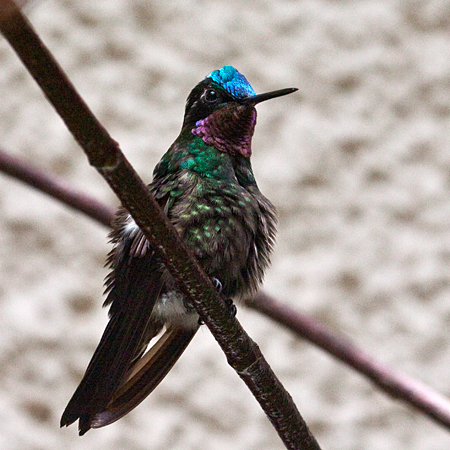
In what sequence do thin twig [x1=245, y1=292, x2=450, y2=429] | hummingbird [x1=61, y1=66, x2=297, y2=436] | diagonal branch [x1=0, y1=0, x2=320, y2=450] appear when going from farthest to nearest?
thin twig [x1=245, y1=292, x2=450, y2=429] < hummingbird [x1=61, y1=66, x2=297, y2=436] < diagonal branch [x1=0, y1=0, x2=320, y2=450]

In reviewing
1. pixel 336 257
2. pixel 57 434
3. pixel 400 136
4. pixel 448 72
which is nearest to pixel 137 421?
pixel 57 434

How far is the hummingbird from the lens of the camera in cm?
65

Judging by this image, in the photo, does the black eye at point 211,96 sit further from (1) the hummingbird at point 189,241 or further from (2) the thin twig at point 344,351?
(2) the thin twig at point 344,351

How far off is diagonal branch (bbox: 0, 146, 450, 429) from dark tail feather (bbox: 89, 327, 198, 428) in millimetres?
298

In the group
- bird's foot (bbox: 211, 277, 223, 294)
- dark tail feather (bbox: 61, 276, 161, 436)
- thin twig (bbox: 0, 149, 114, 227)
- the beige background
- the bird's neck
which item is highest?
the beige background

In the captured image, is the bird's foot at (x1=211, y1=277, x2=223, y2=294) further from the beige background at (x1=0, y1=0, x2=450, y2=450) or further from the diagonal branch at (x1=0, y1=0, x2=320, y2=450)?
the beige background at (x1=0, y1=0, x2=450, y2=450)

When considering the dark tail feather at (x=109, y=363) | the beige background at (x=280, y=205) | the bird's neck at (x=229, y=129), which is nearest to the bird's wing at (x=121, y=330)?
the dark tail feather at (x=109, y=363)

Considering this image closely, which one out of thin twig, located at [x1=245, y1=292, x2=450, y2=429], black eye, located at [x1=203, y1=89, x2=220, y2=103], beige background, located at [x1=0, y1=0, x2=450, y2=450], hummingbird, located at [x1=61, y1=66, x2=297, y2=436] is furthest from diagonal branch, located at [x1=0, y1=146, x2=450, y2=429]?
beige background, located at [x1=0, y1=0, x2=450, y2=450]

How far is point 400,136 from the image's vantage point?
1959mm

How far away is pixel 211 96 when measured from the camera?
71 centimetres

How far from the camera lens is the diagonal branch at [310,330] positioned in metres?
1.08

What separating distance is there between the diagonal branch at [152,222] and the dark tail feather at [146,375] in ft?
0.42

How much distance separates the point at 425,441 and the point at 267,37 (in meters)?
1.13

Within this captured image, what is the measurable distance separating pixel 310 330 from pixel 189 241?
0.41 meters
